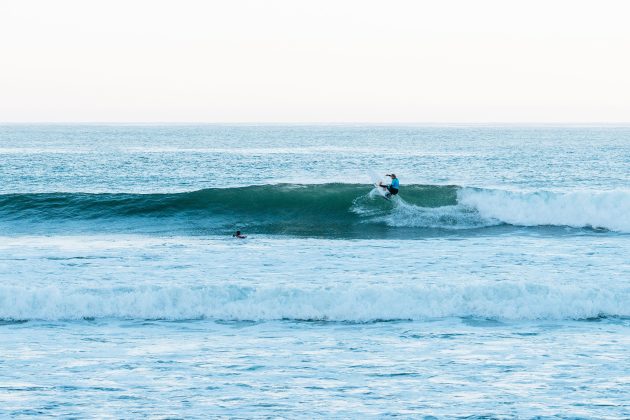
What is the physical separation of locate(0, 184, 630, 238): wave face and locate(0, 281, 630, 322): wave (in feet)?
31.8

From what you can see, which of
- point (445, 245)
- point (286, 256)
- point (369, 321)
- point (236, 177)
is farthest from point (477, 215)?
point (236, 177)

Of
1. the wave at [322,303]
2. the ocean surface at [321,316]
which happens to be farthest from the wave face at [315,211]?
the wave at [322,303]

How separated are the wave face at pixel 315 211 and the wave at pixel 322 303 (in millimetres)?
9702

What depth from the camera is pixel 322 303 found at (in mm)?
13297

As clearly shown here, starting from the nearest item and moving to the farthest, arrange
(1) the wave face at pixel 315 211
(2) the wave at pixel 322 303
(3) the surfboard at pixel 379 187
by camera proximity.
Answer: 1. (2) the wave at pixel 322 303
2. (1) the wave face at pixel 315 211
3. (3) the surfboard at pixel 379 187

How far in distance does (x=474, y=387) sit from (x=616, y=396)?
157 centimetres

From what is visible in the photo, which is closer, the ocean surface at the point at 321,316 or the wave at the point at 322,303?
the ocean surface at the point at 321,316

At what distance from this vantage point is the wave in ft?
42.6

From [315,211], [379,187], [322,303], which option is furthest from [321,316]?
[315,211]

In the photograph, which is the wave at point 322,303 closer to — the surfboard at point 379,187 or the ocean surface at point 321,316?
the ocean surface at point 321,316

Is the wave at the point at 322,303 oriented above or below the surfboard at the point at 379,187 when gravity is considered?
below

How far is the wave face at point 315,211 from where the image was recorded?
25.1 meters

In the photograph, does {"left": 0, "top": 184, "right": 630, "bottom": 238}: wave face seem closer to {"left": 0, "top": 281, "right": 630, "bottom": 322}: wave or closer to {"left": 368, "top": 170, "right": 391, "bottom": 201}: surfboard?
{"left": 368, "top": 170, "right": 391, "bottom": 201}: surfboard

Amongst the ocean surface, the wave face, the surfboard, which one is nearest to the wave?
the ocean surface
